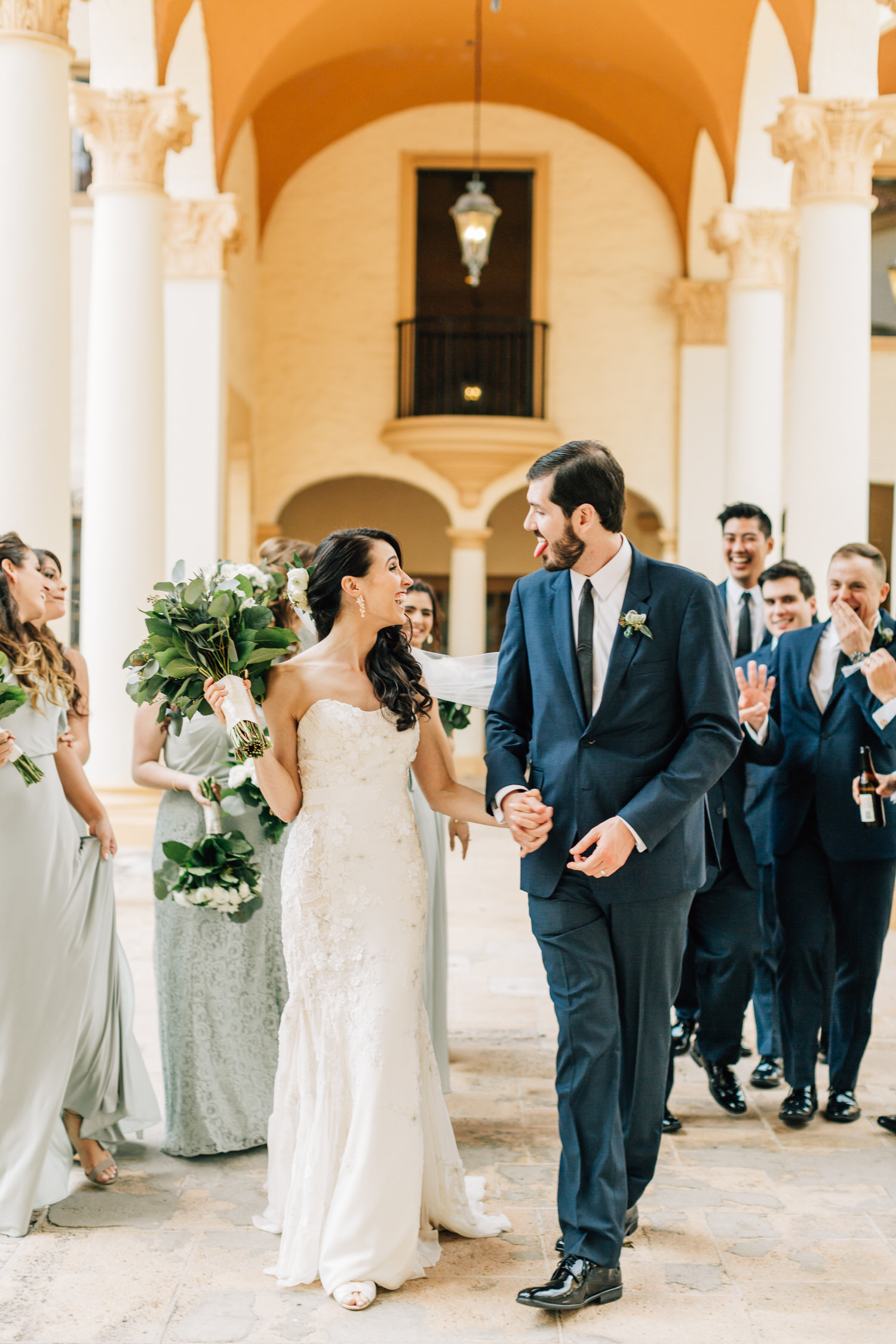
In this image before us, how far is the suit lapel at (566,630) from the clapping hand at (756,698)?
4.44ft

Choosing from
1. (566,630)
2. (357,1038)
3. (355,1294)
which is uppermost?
(566,630)

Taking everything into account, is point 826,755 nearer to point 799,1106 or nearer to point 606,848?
point 799,1106

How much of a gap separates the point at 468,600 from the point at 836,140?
28.3 feet

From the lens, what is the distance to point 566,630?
10.8ft

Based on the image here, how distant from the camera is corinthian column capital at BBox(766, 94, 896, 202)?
29.6 ft

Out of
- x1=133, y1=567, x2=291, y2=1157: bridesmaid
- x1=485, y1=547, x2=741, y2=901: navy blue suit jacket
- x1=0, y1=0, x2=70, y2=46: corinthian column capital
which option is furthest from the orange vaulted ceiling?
x1=485, y1=547, x2=741, y2=901: navy blue suit jacket

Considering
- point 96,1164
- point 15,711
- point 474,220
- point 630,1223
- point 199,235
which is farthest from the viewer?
point 199,235

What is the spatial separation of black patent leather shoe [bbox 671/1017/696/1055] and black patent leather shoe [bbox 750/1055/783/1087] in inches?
11.1

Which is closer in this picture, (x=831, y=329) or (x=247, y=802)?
(x=247, y=802)

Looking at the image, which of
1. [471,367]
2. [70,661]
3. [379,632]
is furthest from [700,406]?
[379,632]

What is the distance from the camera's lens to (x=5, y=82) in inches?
266

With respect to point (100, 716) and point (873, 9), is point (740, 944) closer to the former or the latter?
point (100, 716)

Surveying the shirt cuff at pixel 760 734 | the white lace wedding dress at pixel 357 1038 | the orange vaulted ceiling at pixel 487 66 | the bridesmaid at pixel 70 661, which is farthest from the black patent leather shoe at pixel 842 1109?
the orange vaulted ceiling at pixel 487 66

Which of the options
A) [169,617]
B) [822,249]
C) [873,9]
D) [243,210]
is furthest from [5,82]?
[243,210]
